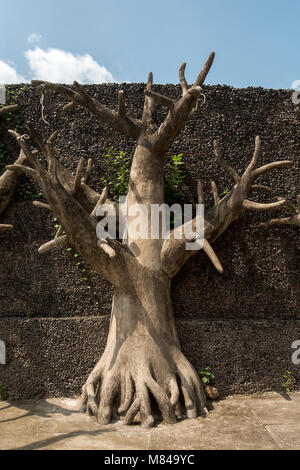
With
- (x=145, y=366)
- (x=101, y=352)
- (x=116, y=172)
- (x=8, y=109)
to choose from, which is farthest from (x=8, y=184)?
(x=145, y=366)

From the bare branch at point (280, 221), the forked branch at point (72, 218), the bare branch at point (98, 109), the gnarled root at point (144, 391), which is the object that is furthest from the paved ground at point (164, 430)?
the bare branch at point (98, 109)

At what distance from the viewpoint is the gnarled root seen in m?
3.36

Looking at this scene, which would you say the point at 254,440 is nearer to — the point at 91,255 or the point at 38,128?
the point at 91,255

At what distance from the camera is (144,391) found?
11.0 feet

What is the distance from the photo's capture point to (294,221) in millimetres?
4344

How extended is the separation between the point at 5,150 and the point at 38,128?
529 mm

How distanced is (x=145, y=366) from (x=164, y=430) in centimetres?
59

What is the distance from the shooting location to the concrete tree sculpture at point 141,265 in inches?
137

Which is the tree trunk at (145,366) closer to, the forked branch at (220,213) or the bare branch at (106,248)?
the forked branch at (220,213)

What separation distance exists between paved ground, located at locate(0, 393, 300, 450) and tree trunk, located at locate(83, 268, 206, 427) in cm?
16

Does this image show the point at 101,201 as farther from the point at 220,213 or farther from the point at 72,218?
the point at 220,213

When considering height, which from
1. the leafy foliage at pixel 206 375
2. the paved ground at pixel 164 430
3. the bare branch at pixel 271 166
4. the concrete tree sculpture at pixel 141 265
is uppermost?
the bare branch at pixel 271 166

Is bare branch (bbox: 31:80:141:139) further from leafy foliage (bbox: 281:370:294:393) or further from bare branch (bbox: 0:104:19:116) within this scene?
leafy foliage (bbox: 281:370:294:393)
